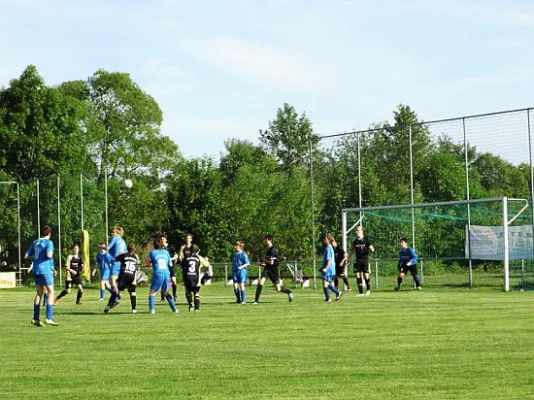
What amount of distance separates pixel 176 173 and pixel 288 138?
2688 cm

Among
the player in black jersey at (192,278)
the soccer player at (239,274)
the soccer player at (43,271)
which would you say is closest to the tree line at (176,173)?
Result: the soccer player at (239,274)

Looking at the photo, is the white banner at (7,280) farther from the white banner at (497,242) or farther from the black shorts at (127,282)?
the black shorts at (127,282)

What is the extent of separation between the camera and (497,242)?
37.0m

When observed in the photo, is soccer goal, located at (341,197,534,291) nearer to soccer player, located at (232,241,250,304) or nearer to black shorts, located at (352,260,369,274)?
black shorts, located at (352,260,369,274)

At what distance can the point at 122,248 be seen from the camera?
2828 cm

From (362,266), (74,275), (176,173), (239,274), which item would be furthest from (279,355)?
(176,173)

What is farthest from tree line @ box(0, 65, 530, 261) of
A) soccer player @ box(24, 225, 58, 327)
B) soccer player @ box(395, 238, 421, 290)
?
soccer player @ box(24, 225, 58, 327)

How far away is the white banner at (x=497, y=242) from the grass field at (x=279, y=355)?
1094cm

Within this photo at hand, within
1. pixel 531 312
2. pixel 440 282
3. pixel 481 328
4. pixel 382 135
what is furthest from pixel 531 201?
pixel 481 328

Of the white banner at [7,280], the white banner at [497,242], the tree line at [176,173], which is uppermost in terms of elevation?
the tree line at [176,173]

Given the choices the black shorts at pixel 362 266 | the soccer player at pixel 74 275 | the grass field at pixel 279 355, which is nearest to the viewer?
the grass field at pixel 279 355

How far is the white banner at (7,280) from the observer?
52.4 meters

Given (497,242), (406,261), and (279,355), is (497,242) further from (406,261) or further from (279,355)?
(279,355)

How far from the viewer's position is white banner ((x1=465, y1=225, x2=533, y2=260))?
3616 centimetres
